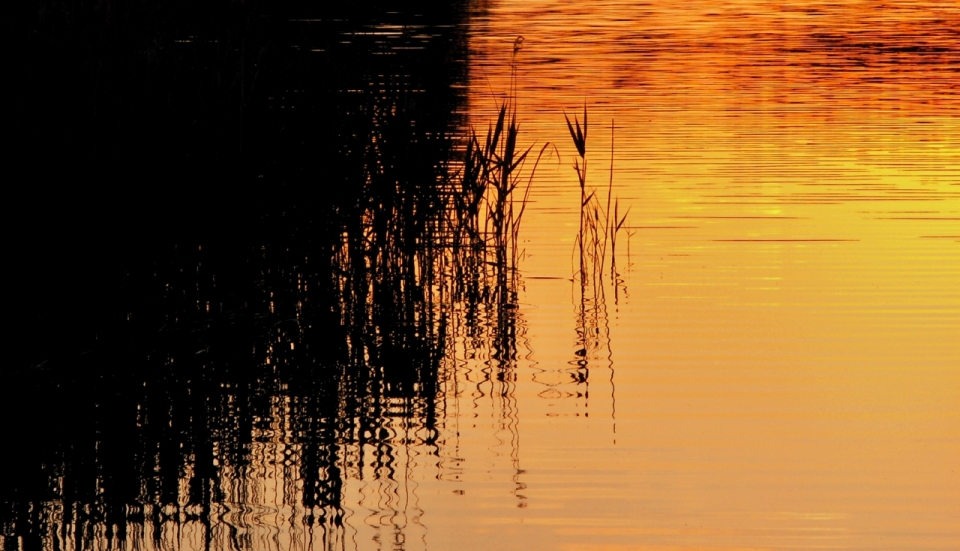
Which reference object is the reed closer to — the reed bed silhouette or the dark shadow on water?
the reed bed silhouette

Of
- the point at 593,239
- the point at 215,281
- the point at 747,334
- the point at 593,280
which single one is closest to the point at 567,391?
the point at 747,334

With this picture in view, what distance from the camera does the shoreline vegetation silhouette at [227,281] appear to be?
516 cm

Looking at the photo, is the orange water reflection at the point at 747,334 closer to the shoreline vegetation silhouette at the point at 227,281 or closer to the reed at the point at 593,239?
the reed at the point at 593,239

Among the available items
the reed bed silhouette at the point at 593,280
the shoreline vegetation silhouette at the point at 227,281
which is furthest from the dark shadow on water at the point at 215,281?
the reed bed silhouette at the point at 593,280

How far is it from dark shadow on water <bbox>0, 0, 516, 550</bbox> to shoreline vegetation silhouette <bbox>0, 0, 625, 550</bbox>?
0.04ft

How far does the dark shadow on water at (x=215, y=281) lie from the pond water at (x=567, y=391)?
2 cm

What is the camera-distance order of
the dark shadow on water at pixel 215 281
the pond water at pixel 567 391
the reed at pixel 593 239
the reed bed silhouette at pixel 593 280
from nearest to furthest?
the pond water at pixel 567 391, the dark shadow on water at pixel 215 281, the reed bed silhouette at pixel 593 280, the reed at pixel 593 239

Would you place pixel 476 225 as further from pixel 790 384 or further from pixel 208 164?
pixel 790 384

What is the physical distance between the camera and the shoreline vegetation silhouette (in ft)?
16.9

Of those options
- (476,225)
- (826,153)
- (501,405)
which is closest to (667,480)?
(501,405)

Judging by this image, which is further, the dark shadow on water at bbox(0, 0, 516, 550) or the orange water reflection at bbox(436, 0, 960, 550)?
the dark shadow on water at bbox(0, 0, 516, 550)

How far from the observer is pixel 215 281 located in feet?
25.5

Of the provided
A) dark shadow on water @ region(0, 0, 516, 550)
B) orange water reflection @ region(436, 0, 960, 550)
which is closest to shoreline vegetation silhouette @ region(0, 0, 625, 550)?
dark shadow on water @ region(0, 0, 516, 550)

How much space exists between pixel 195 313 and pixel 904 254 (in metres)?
4.04
